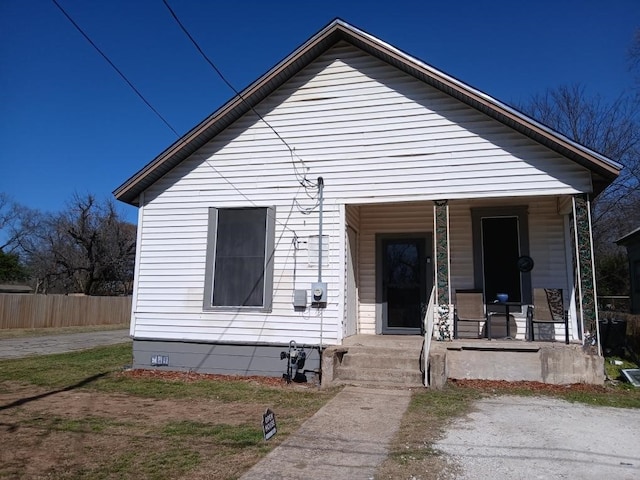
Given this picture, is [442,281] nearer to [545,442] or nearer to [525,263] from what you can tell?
[525,263]

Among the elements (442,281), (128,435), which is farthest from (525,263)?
(128,435)

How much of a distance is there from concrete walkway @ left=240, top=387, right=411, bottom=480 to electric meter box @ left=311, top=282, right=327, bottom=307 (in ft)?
7.55

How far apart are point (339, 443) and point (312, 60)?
24.9ft

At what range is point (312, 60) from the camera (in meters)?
9.73

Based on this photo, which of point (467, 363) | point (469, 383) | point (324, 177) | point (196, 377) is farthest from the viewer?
point (324, 177)

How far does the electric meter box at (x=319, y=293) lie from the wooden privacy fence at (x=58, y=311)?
22006 millimetres

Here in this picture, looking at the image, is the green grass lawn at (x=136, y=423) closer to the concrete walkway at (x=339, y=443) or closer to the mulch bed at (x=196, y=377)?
the mulch bed at (x=196, y=377)

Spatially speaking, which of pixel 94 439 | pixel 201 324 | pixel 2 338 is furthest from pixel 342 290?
pixel 2 338

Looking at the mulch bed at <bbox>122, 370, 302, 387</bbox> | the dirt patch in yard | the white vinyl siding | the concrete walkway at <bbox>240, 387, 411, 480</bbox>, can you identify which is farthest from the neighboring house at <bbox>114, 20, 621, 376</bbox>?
the concrete walkway at <bbox>240, 387, 411, 480</bbox>

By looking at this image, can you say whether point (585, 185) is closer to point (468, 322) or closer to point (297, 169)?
point (468, 322)

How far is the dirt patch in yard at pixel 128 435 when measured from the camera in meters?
4.21

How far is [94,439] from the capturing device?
5.09 m

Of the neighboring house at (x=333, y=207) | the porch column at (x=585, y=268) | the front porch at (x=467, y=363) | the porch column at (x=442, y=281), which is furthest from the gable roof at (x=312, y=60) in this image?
the front porch at (x=467, y=363)

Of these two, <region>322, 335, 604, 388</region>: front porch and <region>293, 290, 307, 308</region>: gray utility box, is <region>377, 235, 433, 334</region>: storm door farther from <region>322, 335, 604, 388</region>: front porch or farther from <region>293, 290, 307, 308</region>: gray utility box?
<region>293, 290, 307, 308</region>: gray utility box
